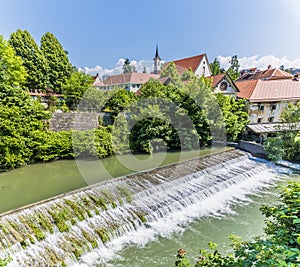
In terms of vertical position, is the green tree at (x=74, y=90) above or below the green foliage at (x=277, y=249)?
above

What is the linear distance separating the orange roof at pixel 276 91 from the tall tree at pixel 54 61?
2027 cm

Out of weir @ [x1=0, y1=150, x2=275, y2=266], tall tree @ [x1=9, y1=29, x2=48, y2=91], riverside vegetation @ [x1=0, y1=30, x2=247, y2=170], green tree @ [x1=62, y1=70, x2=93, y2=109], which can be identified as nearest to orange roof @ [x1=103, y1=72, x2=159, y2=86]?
riverside vegetation @ [x1=0, y1=30, x2=247, y2=170]

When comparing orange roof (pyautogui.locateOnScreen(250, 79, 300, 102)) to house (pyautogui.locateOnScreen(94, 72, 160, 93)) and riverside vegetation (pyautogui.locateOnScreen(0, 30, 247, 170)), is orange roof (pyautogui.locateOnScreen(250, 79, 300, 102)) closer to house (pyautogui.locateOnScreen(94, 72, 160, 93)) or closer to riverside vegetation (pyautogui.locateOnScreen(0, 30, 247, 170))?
riverside vegetation (pyautogui.locateOnScreen(0, 30, 247, 170))

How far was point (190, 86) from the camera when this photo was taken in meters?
15.4

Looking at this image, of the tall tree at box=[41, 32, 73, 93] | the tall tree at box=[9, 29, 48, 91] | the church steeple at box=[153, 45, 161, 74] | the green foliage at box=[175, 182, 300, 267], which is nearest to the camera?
the green foliage at box=[175, 182, 300, 267]

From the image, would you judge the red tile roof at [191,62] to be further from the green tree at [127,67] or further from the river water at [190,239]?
the green tree at [127,67]

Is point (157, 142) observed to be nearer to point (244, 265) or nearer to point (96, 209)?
point (96, 209)

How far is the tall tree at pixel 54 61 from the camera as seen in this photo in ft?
77.4

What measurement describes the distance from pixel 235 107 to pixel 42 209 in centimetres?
1589

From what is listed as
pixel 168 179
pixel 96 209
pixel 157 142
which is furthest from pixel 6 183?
pixel 157 142

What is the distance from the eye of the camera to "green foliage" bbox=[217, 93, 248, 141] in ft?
52.7

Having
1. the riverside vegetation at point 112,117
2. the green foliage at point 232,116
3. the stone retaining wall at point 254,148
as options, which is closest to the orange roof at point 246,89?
the green foliage at point 232,116

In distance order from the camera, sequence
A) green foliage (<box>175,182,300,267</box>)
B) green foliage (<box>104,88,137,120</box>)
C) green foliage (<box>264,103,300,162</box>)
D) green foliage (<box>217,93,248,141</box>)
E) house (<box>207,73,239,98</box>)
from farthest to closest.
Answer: house (<box>207,73,239,98</box>) → green foliage (<box>104,88,137,120</box>) → green foliage (<box>217,93,248,141</box>) → green foliage (<box>264,103,300,162</box>) → green foliage (<box>175,182,300,267</box>)

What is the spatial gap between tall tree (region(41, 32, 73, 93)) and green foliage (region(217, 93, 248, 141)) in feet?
57.4
